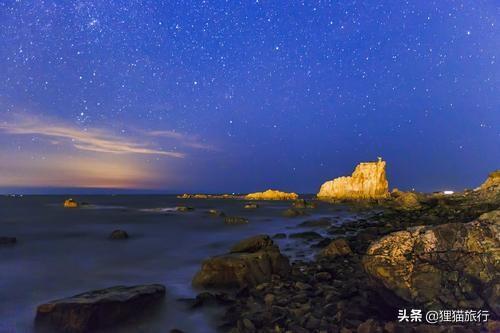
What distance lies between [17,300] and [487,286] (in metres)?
12.0

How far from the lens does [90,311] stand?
7457 millimetres

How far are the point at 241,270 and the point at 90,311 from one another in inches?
172

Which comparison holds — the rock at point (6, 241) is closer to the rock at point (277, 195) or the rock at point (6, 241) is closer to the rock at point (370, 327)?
the rock at point (370, 327)

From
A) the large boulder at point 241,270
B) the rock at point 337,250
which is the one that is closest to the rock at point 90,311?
the large boulder at point 241,270

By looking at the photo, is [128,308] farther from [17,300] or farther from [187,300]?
[17,300]

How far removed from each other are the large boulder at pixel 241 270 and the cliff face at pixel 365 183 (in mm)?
94331

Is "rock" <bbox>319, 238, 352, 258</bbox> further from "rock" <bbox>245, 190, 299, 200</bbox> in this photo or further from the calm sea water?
"rock" <bbox>245, 190, 299, 200</bbox>

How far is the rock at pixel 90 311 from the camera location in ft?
24.2

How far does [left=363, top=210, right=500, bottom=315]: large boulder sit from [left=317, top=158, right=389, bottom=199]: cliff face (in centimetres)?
9752

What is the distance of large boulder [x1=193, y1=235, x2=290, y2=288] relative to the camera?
10.4 metres

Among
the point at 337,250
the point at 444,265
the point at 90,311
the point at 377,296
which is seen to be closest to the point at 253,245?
the point at 337,250

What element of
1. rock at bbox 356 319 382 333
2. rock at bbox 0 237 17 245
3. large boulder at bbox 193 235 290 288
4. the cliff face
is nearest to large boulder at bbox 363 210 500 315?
rock at bbox 356 319 382 333

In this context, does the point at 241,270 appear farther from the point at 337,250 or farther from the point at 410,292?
the point at 410,292

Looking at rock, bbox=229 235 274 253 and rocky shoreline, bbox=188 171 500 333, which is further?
rock, bbox=229 235 274 253
